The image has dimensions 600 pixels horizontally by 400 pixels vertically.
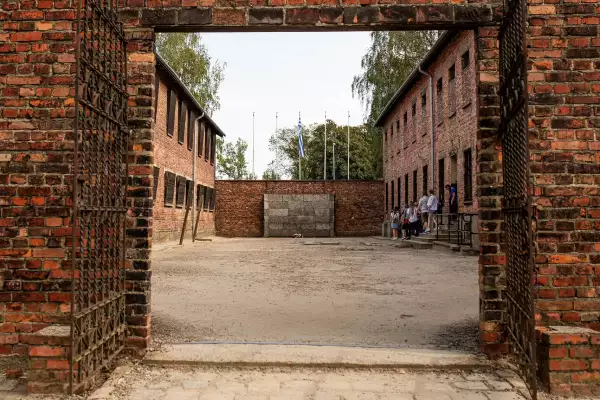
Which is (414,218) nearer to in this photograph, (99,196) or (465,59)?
(465,59)

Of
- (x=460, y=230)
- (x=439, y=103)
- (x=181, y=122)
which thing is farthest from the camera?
(x=181, y=122)

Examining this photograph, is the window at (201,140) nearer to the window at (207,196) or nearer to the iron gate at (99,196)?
A: the window at (207,196)

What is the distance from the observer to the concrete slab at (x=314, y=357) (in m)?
4.26

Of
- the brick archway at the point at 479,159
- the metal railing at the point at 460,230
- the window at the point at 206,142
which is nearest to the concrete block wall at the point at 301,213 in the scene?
the window at the point at 206,142

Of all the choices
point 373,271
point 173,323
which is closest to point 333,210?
point 373,271

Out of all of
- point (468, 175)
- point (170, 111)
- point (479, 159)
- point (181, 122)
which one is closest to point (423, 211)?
point (468, 175)

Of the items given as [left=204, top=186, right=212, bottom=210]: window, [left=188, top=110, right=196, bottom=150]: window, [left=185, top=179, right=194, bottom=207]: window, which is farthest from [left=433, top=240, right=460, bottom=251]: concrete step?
[left=204, top=186, right=212, bottom=210]: window

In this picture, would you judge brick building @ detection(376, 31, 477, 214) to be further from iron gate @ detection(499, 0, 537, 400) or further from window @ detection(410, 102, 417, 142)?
iron gate @ detection(499, 0, 537, 400)

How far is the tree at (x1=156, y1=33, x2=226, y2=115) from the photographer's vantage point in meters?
32.1

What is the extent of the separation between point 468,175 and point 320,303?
459 inches

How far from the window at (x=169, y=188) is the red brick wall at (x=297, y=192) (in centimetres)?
1067

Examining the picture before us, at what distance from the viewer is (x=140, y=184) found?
4539 mm

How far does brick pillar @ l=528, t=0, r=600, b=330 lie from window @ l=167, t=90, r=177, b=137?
18.6m

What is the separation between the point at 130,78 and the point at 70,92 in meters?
0.53
